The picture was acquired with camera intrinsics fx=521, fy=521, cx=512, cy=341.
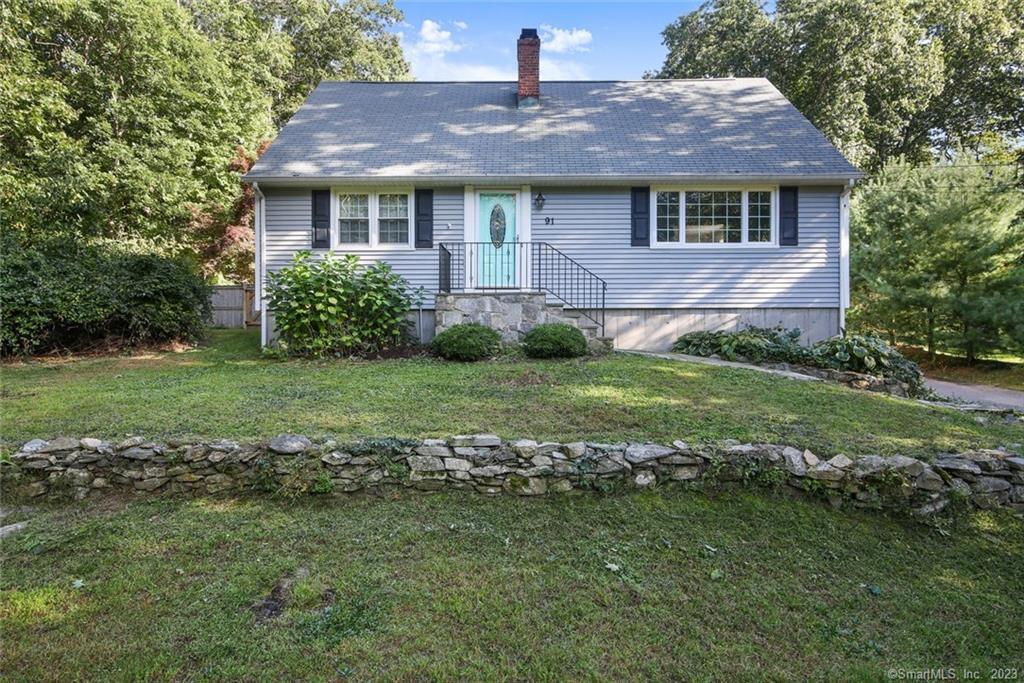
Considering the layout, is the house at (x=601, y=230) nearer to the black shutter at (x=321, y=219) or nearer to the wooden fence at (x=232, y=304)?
the black shutter at (x=321, y=219)

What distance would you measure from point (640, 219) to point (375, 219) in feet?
15.3

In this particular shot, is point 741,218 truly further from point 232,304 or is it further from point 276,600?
point 232,304

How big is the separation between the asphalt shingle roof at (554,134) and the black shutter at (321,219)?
0.43 metres

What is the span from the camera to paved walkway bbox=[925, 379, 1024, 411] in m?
7.28

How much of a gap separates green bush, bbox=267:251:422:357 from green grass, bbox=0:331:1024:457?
66 centimetres

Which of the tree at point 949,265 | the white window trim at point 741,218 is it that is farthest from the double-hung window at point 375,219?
the tree at point 949,265

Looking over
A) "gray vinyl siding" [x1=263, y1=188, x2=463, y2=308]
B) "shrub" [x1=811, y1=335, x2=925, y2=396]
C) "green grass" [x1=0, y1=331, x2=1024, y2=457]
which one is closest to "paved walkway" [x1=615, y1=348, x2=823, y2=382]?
"green grass" [x1=0, y1=331, x2=1024, y2=457]

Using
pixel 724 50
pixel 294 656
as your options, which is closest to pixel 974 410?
pixel 294 656

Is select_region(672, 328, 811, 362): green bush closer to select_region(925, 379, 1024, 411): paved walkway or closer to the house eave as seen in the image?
select_region(925, 379, 1024, 411): paved walkway

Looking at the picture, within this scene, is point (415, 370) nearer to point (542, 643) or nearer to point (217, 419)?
point (217, 419)

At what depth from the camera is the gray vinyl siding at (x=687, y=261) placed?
9102mm

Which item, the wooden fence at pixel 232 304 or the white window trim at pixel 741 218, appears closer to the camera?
the white window trim at pixel 741 218

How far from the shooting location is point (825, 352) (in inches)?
290

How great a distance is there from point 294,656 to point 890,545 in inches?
131
